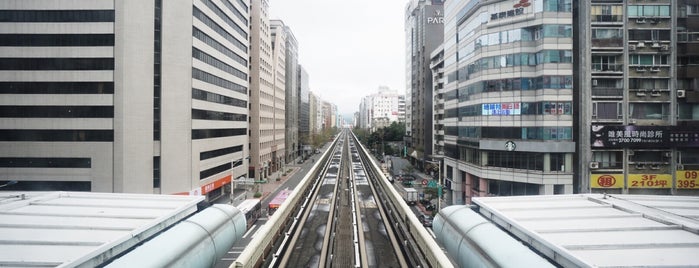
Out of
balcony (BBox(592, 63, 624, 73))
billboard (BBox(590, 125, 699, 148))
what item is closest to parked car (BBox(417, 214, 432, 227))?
billboard (BBox(590, 125, 699, 148))

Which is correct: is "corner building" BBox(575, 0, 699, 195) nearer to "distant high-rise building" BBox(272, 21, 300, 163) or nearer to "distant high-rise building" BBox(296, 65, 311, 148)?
"distant high-rise building" BBox(272, 21, 300, 163)

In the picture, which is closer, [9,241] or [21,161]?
[9,241]

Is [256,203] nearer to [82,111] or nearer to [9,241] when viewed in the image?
[82,111]

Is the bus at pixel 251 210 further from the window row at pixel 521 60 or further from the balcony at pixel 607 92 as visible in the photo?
the balcony at pixel 607 92

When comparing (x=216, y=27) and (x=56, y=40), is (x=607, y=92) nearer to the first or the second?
(x=216, y=27)

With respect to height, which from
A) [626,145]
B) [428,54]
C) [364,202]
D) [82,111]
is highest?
[428,54]

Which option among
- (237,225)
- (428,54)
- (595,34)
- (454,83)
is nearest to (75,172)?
(237,225)
